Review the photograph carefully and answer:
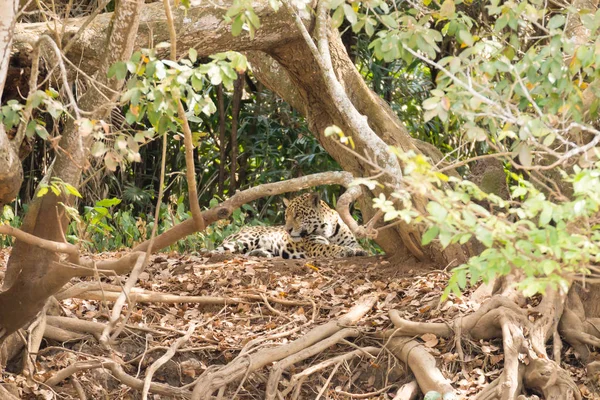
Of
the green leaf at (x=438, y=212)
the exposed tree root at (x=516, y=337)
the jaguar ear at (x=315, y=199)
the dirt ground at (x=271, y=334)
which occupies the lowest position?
the jaguar ear at (x=315, y=199)

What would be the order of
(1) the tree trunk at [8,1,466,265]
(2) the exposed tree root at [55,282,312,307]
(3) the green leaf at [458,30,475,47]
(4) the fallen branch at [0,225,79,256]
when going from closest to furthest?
(3) the green leaf at [458,30,475,47] < (4) the fallen branch at [0,225,79,256] < (2) the exposed tree root at [55,282,312,307] < (1) the tree trunk at [8,1,466,265]

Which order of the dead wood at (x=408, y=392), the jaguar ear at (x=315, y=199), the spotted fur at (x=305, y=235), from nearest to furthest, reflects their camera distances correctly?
the dead wood at (x=408, y=392) → the spotted fur at (x=305, y=235) → the jaguar ear at (x=315, y=199)

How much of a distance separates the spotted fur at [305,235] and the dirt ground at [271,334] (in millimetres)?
2306

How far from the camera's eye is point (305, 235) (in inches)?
403

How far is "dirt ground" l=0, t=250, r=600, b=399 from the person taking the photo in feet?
18.4

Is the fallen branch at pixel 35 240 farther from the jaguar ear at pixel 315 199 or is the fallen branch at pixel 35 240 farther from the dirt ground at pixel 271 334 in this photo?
the jaguar ear at pixel 315 199

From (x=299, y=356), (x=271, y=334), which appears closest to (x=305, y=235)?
(x=271, y=334)

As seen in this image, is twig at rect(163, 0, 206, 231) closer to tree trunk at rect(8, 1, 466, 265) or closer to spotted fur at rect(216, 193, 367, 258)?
tree trunk at rect(8, 1, 466, 265)

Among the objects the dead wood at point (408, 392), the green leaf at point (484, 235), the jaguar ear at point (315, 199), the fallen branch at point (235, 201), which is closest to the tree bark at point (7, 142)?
the fallen branch at point (235, 201)

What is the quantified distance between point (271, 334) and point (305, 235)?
164 inches

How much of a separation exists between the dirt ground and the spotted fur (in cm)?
231

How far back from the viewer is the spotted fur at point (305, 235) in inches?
379

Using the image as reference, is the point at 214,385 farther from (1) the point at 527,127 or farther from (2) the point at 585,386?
(1) the point at 527,127

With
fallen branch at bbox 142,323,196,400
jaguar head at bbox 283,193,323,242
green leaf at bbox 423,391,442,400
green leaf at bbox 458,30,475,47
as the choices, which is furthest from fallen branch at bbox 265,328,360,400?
jaguar head at bbox 283,193,323,242
